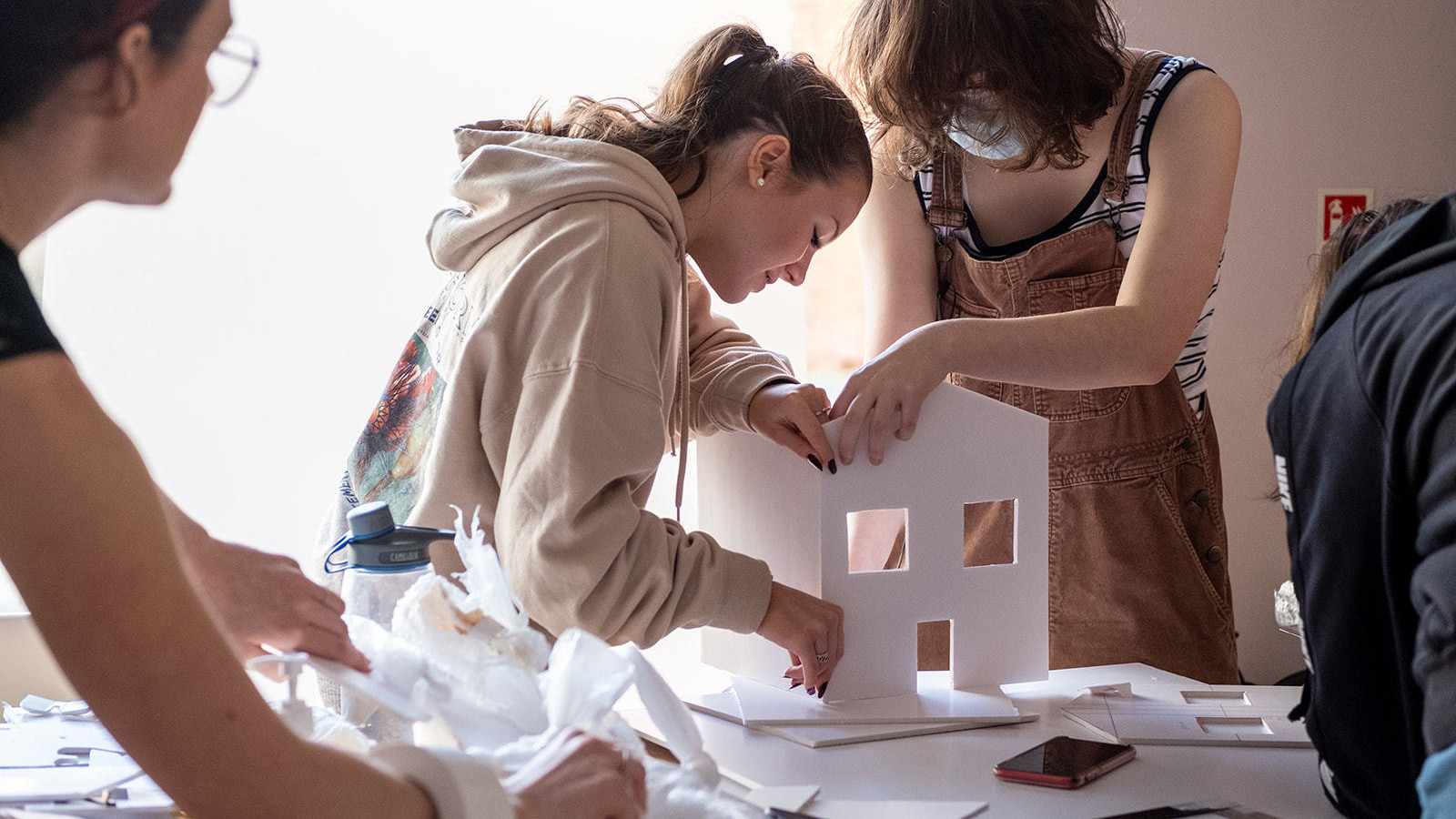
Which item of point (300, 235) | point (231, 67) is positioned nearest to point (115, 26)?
point (231, 67)

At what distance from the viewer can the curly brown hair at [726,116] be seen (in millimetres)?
1309

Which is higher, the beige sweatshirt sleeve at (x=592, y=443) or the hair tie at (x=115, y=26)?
the hair tie at (x=115, y=26)

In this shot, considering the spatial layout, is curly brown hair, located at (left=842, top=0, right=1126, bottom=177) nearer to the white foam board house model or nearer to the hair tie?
the white foam board house model

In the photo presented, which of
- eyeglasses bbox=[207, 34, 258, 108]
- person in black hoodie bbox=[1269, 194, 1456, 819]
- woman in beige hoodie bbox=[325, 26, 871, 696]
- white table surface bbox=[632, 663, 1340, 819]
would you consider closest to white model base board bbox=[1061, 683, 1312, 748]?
white table surface bbox=[632, 663, 1340, 819]

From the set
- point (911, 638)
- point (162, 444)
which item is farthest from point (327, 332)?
point (911, 638)

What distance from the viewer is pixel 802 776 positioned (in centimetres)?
99

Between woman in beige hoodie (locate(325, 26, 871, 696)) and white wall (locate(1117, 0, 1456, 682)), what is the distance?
165 cm

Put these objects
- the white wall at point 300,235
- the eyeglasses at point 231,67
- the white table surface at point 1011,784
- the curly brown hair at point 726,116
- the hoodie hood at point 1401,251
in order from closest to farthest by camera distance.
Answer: the eyeglasses at point 231,67 → the hoodie hood at point 1401,251 → the white table surface at point 1011,784 → the curly brown hair at point 726,116 → the white wall at point 300,235

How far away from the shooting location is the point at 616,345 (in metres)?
1.09

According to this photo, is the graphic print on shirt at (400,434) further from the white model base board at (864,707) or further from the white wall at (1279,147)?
the white wall at (1279,147)

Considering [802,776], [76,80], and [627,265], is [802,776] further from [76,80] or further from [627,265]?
[76,80]

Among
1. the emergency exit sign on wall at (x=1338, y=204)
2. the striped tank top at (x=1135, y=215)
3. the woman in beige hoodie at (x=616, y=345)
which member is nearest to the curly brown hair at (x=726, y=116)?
the woman in beige hoodie at (x=616, y=345)

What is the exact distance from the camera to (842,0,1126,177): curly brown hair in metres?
1.39

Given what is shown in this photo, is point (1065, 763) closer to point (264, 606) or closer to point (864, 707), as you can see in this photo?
point (864, 707)
